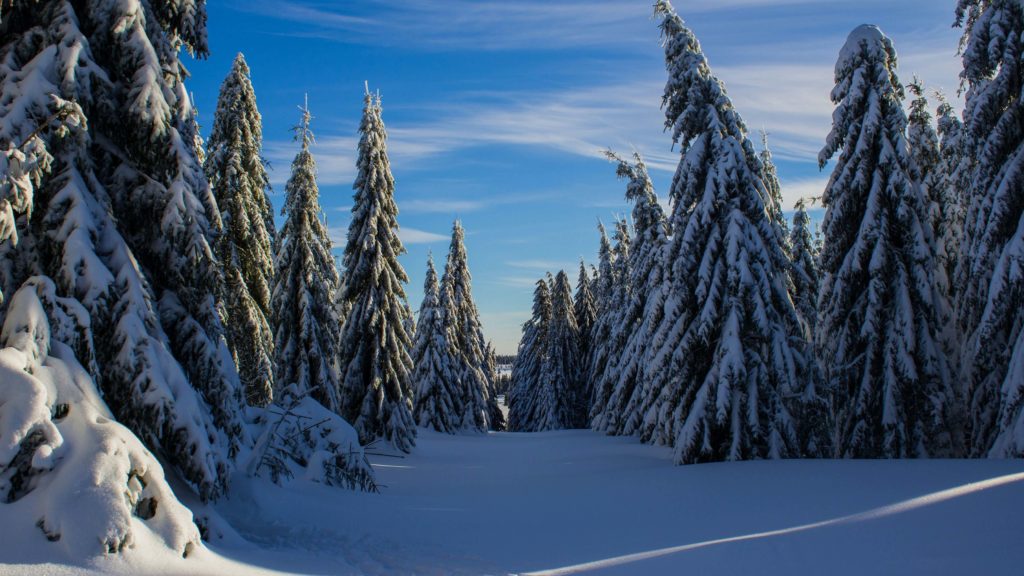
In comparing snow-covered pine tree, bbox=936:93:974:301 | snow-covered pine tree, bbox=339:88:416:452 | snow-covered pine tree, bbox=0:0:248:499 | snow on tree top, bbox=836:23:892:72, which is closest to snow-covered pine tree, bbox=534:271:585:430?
snow-covered pine tree, bbox=339:88:416:452

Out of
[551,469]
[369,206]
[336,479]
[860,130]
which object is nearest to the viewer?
[336,479]

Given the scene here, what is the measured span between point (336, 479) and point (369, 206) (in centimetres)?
1463

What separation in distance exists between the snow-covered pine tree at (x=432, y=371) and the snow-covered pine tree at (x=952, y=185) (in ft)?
75.2

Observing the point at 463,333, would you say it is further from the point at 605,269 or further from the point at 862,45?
the point at 862,45

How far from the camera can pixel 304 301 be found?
2202cm

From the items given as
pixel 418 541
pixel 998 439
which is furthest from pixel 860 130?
pixel 418 541

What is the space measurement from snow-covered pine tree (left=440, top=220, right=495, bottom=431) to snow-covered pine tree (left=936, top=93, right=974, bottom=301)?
24211 mm

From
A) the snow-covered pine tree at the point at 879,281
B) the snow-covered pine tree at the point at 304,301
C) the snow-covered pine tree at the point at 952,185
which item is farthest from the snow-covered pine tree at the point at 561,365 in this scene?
the snow-covered pine tree at the point at 879,281

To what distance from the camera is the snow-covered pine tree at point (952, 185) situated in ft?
58.8

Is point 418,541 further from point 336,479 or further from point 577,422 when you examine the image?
point 577,422

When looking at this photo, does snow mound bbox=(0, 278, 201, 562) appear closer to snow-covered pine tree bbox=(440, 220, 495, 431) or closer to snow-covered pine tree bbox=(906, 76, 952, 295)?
snow-covered pine tree bbox=(906, 76, 952, 295)

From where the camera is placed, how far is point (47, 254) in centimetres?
605

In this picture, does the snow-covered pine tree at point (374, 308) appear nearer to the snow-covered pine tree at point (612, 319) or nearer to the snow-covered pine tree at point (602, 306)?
the snow-covered pine tree at point (612, 319)

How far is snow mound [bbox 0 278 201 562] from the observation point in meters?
4.83
